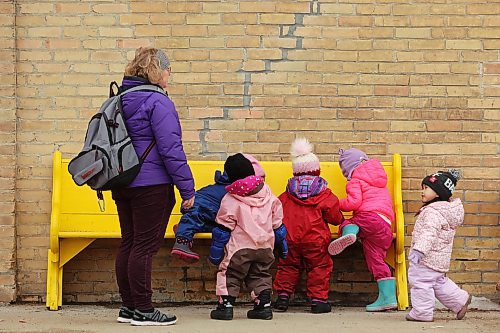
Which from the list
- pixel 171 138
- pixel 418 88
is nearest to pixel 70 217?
pixel 171 138

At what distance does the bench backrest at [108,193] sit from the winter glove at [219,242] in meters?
0.60

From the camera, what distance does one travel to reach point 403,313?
7.56 meters

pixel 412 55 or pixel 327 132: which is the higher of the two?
pixel 412 55

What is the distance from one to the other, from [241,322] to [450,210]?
1628 millimetres

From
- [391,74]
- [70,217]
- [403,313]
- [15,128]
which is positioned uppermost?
[391,74]

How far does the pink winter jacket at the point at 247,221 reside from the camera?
707cm

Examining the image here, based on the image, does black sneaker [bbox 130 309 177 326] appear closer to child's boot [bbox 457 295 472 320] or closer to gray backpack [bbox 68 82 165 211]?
gray backpack [bbox 68 82 165 211]

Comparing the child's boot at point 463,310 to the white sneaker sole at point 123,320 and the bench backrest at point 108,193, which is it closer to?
the bench backrest at point 108,193

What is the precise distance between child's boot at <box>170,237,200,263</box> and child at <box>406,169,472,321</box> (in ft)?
4.95

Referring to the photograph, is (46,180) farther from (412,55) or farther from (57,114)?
(412,55)

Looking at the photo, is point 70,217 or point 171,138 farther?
point 70,217

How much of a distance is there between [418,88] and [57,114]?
9.11 ft

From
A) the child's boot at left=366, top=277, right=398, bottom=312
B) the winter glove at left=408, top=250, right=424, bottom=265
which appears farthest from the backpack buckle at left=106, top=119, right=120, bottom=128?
the child's boot at left=366, top=277, right=398, bottom=312

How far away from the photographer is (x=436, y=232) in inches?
278
